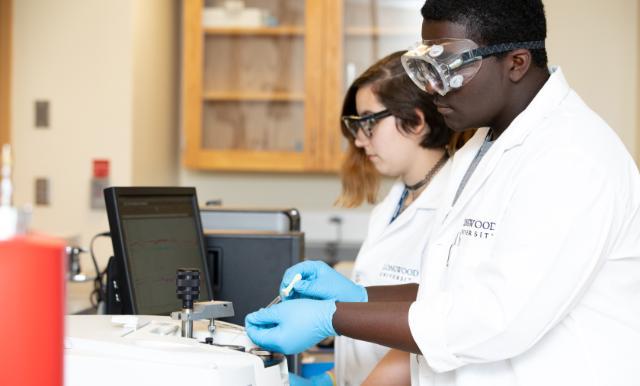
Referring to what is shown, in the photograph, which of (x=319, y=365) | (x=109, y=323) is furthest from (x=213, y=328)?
(x=319, y=365)

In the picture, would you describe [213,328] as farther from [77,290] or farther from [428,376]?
[77,290]

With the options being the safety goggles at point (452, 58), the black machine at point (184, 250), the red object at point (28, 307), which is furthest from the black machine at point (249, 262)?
the red object at point (28, 307)

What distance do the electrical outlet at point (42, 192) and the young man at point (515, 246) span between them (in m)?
2.32

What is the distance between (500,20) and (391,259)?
29.3 inches

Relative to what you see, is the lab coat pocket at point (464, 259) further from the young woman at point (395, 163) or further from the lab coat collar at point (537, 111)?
the young woman at point (395, 163)

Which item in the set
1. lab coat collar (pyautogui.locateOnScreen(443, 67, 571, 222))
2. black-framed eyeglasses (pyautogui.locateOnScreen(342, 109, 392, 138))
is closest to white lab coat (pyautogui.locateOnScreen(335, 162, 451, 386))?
black-framed eyeglasses (pyautogui.locateOnScreen(342, 109, 392, 138))

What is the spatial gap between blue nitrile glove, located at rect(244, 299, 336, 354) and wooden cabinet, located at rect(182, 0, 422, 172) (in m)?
2.30

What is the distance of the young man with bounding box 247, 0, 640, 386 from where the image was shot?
1098mm

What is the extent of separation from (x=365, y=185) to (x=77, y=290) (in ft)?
3.61

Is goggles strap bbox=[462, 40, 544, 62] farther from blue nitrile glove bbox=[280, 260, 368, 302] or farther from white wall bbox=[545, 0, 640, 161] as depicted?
white wall bbox=[545, 0, 640, 161]

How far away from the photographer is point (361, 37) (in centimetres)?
357

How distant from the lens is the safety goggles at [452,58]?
126 centimetres

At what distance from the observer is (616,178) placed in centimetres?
112

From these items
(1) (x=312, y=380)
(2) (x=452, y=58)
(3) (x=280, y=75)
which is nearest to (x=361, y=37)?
(3) (x=280, y=75)
